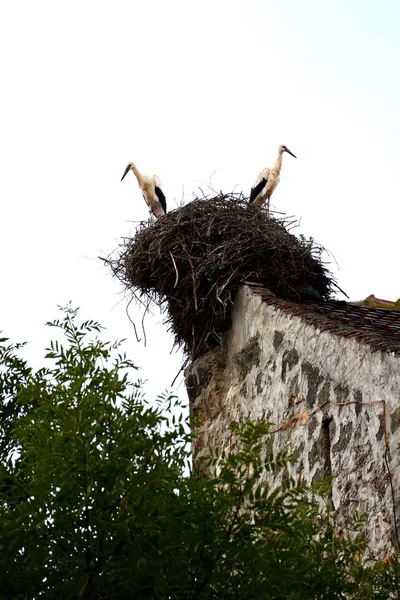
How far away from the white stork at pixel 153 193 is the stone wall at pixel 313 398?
3.95 m

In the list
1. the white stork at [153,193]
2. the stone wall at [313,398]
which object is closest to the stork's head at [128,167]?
the white stork at [153,193]

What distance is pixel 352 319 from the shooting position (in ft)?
26.3

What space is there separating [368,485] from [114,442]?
2.63m

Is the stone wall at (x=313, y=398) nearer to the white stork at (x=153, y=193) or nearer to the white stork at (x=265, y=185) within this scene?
the white stork at (x=265, y=185)

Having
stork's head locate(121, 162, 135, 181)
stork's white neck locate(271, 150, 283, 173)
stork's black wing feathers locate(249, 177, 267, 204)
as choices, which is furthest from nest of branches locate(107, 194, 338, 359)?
stork's head locate(121, 162, 135, 181)

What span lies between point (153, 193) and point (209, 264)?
13.5 ft

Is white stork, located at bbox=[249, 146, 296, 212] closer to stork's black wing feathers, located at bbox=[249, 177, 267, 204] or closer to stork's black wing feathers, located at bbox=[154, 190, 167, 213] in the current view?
stork's black wing feathers, located at bbox=[249, 177, 267, 204]

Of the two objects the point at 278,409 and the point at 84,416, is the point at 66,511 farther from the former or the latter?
the point at 278,409

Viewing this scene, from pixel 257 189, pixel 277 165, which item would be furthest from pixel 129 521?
pixel 277 165

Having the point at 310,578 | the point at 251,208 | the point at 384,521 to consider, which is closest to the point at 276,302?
the point at 251,208

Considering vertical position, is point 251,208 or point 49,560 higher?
point 251,208

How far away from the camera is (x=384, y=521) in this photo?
5785 millimetres

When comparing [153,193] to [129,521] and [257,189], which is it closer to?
[257,189]

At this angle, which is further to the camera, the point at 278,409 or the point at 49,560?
the point at 278,409
